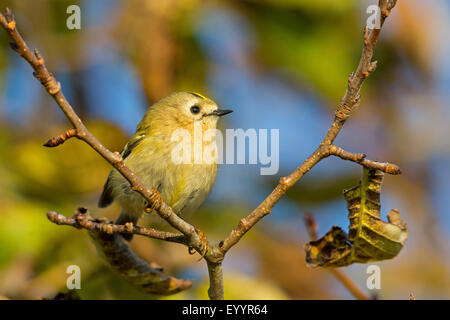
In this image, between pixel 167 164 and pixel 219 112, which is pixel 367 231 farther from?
pixel 219 112

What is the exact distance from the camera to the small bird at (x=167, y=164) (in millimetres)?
2588

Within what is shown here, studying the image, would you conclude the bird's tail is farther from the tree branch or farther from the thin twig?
the tree branch

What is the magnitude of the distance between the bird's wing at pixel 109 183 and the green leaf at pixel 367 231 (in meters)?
1.30

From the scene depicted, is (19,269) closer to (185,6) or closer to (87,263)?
(87,263)

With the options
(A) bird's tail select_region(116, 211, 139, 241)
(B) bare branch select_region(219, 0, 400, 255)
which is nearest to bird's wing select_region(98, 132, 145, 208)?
(A) bird's tail select_region(116, 211, 139, 241)

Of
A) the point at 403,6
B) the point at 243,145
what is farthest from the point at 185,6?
the point at 403,6

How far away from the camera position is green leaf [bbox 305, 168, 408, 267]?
67.4 inches

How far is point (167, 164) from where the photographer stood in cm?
260

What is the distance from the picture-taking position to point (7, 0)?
11.7 feet

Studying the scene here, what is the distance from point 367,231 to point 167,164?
44.1 inches

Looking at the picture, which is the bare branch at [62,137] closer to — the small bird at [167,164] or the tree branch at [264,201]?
the tree branch at [264,201]

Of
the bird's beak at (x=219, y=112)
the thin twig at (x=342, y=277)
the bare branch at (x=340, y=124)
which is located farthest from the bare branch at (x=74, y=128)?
the bird's beak at (x=219, y=112)

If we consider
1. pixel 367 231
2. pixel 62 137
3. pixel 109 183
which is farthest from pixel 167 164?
pixel 62 137

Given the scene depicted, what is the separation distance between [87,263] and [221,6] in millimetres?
1789
